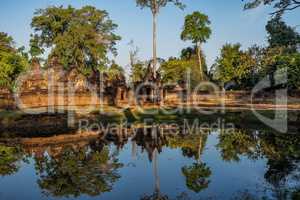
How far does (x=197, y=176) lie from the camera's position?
612 inches

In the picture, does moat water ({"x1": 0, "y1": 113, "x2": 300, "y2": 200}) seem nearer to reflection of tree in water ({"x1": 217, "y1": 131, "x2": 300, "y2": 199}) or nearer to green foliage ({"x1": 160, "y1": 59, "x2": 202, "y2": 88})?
reflection of tree in water ({"x1": 217, "y1": 131, "x2": 300, "y2": 199})

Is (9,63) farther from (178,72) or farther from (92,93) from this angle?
(178,72)

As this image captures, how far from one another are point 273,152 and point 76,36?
166 feet

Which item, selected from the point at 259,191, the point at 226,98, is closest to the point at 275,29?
the point at 226,98

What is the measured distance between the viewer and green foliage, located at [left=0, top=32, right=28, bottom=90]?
51772 millimetres

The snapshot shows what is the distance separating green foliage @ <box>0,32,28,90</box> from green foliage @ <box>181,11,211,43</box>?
34.2 metres

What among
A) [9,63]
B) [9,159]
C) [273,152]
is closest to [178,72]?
[9,63]

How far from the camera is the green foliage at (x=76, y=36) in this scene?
2574 inches

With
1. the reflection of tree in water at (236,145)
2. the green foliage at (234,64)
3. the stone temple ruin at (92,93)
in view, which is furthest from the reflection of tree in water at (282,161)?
the green foliage at (234,64)

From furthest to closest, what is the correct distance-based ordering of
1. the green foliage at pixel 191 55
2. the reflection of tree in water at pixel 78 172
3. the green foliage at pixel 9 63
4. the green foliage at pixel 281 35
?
1. the green foliage at pixel 191 55
2. the green foliage at pixel 281 35
3. the green foliage at pixel 9 63
4. the reflection of tree in water at pixel 78 172

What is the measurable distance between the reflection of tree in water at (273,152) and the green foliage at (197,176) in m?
2.24

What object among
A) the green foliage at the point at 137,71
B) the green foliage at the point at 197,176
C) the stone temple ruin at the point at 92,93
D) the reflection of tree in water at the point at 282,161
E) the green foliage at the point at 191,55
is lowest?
the green foliage at the point at 197,176

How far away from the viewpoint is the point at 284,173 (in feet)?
49.7

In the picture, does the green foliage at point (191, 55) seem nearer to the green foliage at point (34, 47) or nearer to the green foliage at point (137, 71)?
the green foliage at point (137, 71)
